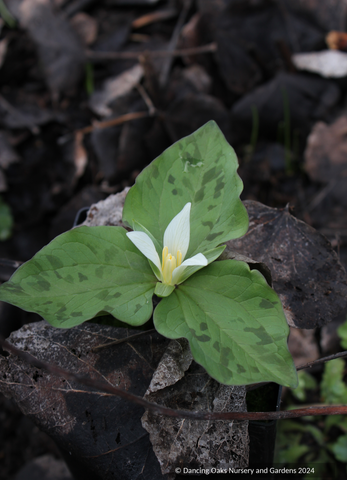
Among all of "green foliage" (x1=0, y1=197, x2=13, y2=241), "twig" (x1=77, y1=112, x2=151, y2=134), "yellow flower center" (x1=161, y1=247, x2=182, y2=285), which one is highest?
"yellow flower center" (x1=161, y1=247, x2=182, y2=285)

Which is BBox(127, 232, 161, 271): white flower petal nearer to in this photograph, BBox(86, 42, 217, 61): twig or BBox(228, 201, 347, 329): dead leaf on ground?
BBox(228, 201, 347, 329): dead leaf on ground

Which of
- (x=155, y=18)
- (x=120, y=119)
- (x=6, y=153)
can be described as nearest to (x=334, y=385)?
(x=120, y=119)

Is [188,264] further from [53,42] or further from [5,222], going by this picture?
[53,42]

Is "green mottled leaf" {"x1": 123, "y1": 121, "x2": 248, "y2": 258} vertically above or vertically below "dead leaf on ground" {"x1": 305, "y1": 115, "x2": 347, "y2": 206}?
above

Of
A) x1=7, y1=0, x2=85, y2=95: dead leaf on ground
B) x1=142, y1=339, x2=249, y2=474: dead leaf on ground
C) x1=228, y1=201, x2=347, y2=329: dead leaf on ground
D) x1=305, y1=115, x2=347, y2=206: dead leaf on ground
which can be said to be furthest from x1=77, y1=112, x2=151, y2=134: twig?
x1=142, y1=339, x2=249, y2=474: dead leaf on ground

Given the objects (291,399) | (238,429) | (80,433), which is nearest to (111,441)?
(80,433)

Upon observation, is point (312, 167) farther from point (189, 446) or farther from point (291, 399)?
point (189, 446)
